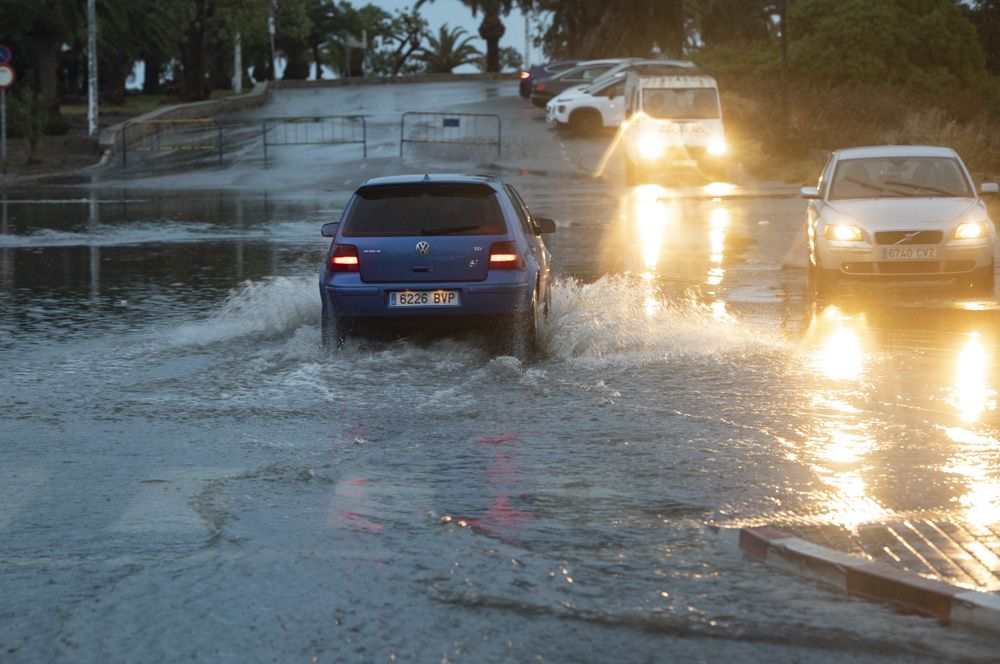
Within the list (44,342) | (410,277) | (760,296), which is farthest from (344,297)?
(760,296)

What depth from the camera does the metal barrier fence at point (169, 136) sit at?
47.2m

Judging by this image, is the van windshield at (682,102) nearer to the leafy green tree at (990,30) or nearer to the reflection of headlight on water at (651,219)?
the reflection of headlight on water at (651,219)

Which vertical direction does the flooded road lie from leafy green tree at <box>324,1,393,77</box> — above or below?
below

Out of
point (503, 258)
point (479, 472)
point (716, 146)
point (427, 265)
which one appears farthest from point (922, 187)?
point (716, 146)

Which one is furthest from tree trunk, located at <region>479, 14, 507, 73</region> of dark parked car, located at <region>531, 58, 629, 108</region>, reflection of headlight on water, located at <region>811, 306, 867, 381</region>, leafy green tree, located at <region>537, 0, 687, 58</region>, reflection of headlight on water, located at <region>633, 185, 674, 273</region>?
reflection of headlight on water, located at <region>811, 306, 867, 381</region>

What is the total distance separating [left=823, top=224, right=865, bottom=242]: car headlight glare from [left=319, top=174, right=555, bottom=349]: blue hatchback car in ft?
16.0

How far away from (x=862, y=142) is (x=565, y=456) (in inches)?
1308

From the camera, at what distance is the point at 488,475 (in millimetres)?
7887

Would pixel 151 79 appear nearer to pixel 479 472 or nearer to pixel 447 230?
pixel 447 230

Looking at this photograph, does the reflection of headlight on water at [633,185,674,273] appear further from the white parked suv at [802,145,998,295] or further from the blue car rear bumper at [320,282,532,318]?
the blue car rear bumper at [320,282,532,318]

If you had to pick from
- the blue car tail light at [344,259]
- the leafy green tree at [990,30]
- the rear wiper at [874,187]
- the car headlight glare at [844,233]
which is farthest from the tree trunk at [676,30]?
the blue car tail light at [344,259]

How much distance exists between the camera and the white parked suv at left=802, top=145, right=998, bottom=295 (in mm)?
15539

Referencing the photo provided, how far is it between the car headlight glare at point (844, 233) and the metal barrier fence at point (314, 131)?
30.8 meters

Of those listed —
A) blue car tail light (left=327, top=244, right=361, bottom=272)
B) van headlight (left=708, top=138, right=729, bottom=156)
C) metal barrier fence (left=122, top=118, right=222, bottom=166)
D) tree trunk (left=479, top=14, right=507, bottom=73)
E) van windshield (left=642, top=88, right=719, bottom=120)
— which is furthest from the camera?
tree trunk (left=479, top=14, right=507, bottom=73)
